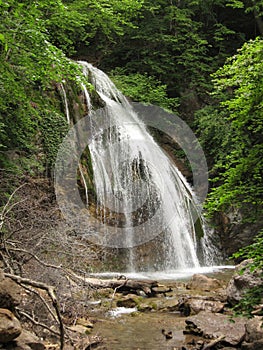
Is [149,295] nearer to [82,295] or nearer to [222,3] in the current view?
[82,295]

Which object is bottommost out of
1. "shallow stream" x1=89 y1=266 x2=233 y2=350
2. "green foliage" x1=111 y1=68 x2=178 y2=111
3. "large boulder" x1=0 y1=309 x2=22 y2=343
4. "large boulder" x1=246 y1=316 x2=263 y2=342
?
"shallow stream" x1=89 y1=266 x2=233 y2=350

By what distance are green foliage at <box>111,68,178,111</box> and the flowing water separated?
1904 mm

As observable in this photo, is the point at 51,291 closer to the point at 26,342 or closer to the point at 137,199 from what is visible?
the point at 26,342

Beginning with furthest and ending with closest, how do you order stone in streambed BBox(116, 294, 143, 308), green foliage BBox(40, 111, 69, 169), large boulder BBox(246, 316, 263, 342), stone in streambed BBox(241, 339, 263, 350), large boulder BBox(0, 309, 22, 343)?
1. green foliage BBox(40, 111, 69, 169)
2. stone in streambed BBox(116, 294, 143, 308)
3. large boulder BBox(246, 316, 263, 342)
4. stone in streambed BBox(241, 339, 263, 350)
5. large boulder BBox(0, 309, 22, 343)

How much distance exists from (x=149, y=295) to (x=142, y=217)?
4605 mm

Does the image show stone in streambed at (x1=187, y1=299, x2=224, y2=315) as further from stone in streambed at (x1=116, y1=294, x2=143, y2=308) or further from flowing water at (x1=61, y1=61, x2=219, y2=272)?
flowing water at (x1=61, y1=61, x2=219, y2=272)

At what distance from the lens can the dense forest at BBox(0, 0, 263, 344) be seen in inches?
182

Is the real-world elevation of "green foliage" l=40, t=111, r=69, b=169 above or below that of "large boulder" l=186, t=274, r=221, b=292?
above

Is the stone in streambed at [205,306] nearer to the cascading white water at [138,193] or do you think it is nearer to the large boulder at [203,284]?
the large boulder at [203,284]

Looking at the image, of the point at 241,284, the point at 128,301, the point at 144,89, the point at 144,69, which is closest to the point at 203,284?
the point at 128,301

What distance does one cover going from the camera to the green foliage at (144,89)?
52.8ft

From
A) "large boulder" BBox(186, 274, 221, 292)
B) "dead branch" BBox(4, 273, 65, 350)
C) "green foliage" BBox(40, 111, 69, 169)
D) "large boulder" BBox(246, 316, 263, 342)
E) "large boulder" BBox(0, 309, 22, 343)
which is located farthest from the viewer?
"green foliage" BBox(40, 111, 69, 169)

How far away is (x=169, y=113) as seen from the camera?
1675 cm

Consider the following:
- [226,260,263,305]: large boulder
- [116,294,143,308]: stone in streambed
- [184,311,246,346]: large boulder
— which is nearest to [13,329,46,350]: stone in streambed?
[184,311,246,346]: large boulder
